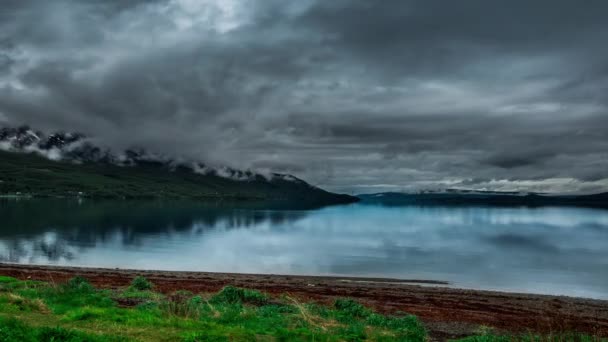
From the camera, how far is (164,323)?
53.5 feet

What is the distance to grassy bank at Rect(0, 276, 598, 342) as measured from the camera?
13922mm

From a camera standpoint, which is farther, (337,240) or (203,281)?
(337,240)

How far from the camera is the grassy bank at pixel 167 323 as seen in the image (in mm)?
13922

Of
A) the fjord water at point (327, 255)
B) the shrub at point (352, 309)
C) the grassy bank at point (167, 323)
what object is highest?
the grassy bank at point (167, 323)

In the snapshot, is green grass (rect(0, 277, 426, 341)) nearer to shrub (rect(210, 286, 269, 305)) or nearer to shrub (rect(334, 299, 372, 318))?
shrub (rect(334, 299, 372, 318))

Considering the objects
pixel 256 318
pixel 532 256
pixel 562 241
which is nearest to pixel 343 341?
pixel 256 318

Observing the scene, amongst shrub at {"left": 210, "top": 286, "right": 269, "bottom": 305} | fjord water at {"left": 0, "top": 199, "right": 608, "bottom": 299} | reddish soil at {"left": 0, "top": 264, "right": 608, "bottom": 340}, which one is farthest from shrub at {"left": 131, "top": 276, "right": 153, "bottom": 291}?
fjord water at {"left": 0, "top": 199, "right": 608, "bottom": 299}

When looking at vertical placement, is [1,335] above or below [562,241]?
above

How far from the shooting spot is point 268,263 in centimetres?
7150

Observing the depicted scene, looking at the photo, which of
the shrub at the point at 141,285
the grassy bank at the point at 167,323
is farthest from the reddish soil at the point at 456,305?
the grassy bank at the point at 167,323

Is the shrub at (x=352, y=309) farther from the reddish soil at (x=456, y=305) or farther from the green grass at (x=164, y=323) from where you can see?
the reddish soil at (x=456, y=305)

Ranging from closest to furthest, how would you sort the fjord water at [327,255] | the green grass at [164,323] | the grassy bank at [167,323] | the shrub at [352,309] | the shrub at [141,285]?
the green grass at [164,323] → the grassy bank at [167,323] → the shrub at [352,309] → the shrub at [141,285] → the fjord water at [327,255]

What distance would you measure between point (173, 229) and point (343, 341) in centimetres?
10802

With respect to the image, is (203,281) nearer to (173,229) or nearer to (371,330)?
(371,330)
